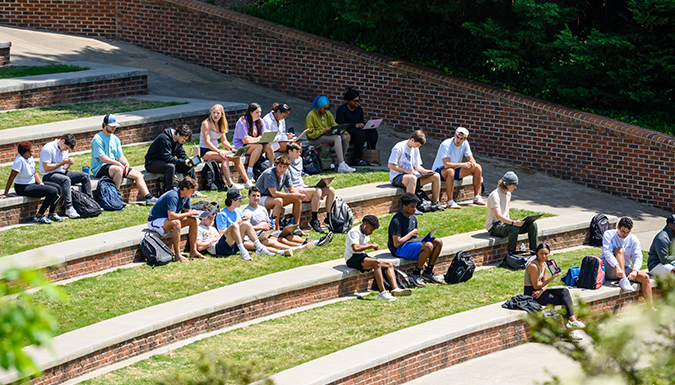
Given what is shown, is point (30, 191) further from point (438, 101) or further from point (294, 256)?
point (438, 101)

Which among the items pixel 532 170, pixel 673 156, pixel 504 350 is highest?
pixel 673 156

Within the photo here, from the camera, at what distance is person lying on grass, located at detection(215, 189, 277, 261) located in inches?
422

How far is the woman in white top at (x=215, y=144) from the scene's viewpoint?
1270 centimetres

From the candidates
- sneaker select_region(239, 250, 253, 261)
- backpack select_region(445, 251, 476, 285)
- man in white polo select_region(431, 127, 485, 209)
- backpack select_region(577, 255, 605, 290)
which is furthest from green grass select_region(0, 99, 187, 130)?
backpack select_region(577, 255, 605, 290)

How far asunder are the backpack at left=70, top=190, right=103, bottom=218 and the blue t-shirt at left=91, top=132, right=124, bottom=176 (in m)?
0.68

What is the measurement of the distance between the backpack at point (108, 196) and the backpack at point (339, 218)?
10.1 feet

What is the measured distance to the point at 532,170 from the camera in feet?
51.6

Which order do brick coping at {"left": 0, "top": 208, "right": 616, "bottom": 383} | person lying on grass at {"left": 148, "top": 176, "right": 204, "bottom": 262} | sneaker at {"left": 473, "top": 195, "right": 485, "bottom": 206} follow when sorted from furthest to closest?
sneaker at {"left": 473, "top": 195, "right": 485, "bottom": 206}
person lying on grass at {"left": 148, "top": 176, "right": 204, "bottom": 262}
brick coping at {"left": 0, "top": 208, "right": 616, "bottom": 383}

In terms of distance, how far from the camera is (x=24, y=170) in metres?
10.6

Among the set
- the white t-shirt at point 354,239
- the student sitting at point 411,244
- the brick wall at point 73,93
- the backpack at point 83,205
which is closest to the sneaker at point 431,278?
the student sitting at point 411,244

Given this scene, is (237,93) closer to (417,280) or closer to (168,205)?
(168,205)

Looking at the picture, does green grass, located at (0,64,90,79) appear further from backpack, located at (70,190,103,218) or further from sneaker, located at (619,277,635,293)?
sneaker, located at (619,277,635,293)

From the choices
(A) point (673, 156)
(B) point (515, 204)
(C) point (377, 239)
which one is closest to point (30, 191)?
(C) point (377, 239)

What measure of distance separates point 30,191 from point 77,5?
9657 millimetres
